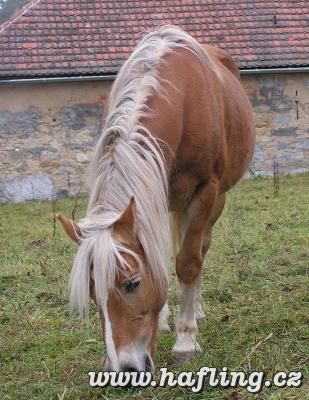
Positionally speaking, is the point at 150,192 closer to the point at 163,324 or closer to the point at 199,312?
the point at 163,324

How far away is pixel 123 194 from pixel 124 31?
418 inches

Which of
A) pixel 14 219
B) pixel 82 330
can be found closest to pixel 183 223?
pixel 82 330

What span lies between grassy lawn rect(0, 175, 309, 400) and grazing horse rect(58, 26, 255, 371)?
359 mm

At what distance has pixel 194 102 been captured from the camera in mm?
3764

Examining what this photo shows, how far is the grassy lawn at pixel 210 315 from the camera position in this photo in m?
3.39

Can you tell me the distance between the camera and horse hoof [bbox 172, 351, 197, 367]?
3670mm

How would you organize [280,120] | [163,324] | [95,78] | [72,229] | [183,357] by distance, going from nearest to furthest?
[72,229]
[183,357]
[163,324]
[95,78]
[280,120]

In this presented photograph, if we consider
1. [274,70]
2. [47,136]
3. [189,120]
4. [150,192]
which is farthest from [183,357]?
[274,70]

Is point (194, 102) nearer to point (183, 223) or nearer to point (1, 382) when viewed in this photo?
point (183, 223)

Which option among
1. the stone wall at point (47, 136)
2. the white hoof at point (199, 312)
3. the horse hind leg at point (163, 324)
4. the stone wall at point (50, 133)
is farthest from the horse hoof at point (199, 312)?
the stone wall at point (47, 136)

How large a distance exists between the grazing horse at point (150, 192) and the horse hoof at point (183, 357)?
1 centimetres

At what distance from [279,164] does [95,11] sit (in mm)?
4831

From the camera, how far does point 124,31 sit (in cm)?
1316

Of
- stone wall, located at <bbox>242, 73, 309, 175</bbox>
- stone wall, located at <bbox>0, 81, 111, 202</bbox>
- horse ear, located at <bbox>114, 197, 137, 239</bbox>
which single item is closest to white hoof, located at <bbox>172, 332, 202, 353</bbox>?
horse ear, located at <bbox>114, 197, 137, 239</bbox>
